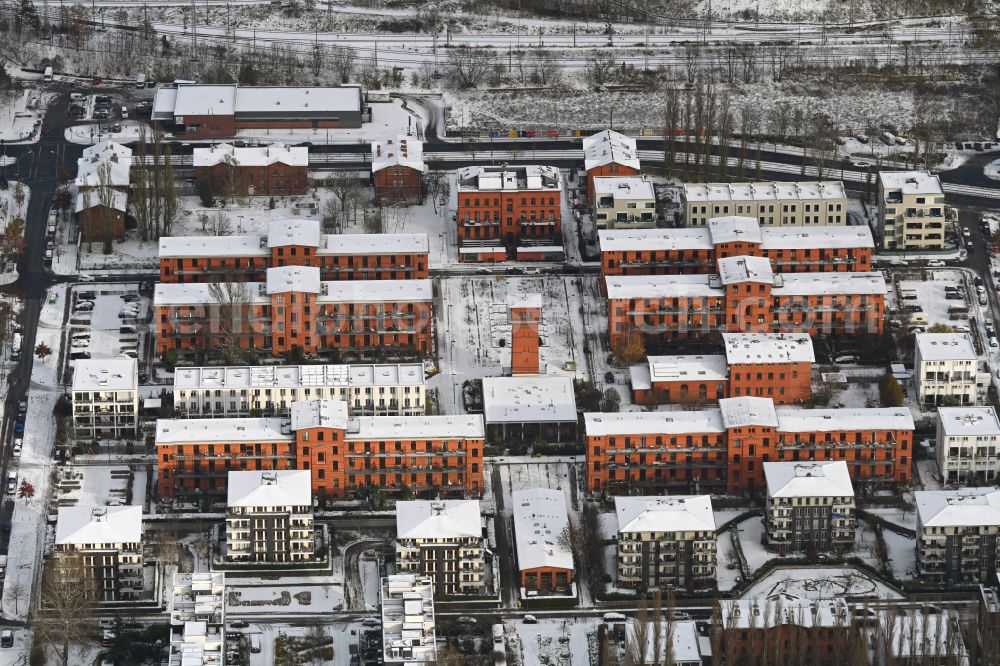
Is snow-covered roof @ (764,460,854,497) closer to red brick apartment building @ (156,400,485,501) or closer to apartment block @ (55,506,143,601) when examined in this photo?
red brick apartment building @ (156,400,485,501)

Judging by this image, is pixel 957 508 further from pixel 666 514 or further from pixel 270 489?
pixel 270 489

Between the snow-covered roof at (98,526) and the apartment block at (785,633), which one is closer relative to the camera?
the apartment block at (785,633)

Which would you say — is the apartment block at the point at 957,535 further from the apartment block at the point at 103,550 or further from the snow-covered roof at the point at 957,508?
the apartment block at the point at 103,550

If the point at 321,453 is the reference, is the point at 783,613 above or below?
below

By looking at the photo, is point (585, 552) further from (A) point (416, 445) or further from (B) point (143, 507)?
(B) point (143, 507)

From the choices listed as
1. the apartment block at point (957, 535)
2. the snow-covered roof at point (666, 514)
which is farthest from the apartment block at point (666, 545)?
the apartment block at point (957, 535)

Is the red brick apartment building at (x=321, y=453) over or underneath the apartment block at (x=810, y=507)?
over

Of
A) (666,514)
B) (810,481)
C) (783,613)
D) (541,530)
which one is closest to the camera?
(783,613)

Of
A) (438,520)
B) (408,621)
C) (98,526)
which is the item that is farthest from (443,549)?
(98,526)
